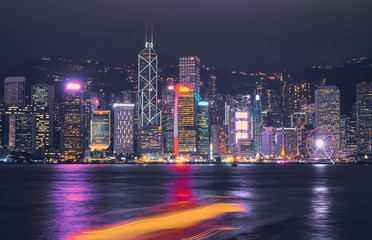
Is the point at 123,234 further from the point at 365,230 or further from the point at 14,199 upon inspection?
the point at 14,199

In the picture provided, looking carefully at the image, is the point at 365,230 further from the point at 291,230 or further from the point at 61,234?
the point at 61,234

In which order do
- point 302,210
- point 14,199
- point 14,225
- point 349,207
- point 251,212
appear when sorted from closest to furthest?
point 14,225, point 251,212, point 302,210, point 349,207, point 14,199

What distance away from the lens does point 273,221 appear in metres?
37.9

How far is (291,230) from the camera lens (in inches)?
1307

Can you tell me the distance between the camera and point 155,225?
1326 inches

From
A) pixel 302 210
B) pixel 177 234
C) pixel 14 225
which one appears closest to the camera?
pixel 177 234

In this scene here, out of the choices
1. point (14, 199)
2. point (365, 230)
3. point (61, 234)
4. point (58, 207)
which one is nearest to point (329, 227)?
point (365, 230)

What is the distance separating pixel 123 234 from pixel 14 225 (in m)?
11.2

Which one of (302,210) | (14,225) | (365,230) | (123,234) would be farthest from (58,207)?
(365,230)

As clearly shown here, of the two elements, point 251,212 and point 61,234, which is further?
point 251,212

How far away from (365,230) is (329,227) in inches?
99.6

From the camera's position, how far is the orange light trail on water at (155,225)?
29.8m

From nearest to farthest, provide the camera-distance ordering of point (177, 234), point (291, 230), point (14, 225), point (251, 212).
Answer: point (177, 234) → point (291, 230) → point (14, 225) → point (251, 212)

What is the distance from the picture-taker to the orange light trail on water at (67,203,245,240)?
1173 inches
